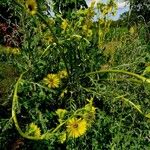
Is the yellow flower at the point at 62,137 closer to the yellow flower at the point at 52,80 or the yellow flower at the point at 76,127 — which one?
the yellow flower at the point at 76,127

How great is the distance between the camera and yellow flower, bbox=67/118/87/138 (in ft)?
8.78

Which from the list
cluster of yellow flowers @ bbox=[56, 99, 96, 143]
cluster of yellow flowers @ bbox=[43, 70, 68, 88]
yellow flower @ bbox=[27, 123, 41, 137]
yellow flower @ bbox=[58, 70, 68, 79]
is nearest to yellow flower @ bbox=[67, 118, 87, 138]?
cluster of yellow flowers @ bbox=[56, 99, 96, 143]

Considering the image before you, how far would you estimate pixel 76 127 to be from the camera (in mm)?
2678

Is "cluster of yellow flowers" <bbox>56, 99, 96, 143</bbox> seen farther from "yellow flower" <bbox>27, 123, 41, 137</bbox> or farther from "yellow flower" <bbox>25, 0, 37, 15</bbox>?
"yellow flower" <bbox>25, 0, 37, 15</bbox>

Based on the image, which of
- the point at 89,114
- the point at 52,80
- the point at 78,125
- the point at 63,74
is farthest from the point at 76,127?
the point at 63,74

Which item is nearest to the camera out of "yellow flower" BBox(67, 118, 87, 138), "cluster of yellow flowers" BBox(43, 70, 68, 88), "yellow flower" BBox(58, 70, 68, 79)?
"yellow flower" BBox(67, 118, 87, 138)

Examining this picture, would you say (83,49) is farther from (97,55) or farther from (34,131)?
(34,131)

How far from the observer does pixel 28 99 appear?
10.3 ft

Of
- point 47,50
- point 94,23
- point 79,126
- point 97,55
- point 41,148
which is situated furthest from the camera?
point 94,23

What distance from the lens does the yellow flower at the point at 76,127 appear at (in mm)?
2676

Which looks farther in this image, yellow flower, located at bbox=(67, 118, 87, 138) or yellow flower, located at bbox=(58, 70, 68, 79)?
yellow flower, located at bbox=(58, 70, 68, 79)

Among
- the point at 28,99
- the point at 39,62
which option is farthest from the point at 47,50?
the point at 28,99

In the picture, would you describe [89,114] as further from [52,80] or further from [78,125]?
[52,80]

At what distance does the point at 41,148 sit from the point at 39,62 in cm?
64
